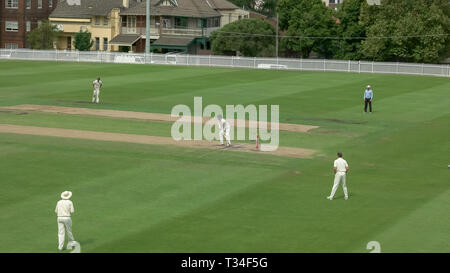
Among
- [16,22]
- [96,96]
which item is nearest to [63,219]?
[96,96]

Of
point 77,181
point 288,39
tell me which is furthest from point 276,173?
point 288,39

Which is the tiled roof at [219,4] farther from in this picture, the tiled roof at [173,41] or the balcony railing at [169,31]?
the tiled roof at [173,41]

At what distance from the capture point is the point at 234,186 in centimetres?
2636

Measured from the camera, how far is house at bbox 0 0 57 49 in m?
102

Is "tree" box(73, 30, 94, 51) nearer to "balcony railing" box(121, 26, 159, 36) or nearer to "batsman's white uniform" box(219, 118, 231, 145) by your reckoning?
"balcony railing" box(121, 26, 159, 36)

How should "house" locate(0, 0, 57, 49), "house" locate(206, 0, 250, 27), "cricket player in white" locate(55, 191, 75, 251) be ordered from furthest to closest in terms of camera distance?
"house" locate(206, 0, 250, 27)
"house" locate(0, 0, 57, 49)
"cricket player in white" locate(55, 191, 75, 251)

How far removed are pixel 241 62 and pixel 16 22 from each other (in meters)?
39.5

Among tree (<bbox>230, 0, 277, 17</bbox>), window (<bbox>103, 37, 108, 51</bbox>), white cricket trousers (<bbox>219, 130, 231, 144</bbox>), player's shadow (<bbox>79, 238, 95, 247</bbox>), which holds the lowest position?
player's shadow (<bbox>79, 238, 95, 247</bbox>)

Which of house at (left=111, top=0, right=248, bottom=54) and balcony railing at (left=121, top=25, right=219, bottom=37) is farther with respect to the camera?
balcony railing at (left=121, top=25, right=219, bottom=37)

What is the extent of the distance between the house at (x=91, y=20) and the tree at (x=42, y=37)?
188 inches

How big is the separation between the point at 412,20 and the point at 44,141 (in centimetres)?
5335

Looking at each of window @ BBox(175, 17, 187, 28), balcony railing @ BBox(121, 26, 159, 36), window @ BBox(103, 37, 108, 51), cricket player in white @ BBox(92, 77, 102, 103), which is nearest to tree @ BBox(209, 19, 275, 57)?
window @ BBox(175, 17, 187, 28)

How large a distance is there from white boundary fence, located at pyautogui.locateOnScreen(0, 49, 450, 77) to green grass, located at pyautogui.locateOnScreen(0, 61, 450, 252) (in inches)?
867

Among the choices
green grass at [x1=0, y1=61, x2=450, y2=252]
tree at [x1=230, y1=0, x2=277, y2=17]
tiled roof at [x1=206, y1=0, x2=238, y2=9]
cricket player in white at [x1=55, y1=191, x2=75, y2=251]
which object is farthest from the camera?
tree at [x1=230, y1=0, x2=277, y2=17]
